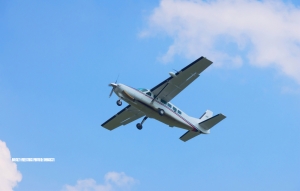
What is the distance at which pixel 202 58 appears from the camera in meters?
43.8

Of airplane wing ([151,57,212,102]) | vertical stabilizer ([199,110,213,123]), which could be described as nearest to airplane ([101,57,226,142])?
airplane wing ([151,57,212,102])

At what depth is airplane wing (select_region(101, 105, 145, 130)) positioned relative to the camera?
50709 mm

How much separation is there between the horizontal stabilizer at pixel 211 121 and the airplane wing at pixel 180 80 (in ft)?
12.8

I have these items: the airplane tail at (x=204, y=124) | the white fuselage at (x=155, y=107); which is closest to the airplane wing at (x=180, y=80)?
the white fuselage at (x=155, y=107)

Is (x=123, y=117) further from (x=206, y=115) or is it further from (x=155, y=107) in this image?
(x=206, y=115)

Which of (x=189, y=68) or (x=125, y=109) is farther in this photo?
(x=125, y=109)

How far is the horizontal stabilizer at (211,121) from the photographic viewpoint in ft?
156

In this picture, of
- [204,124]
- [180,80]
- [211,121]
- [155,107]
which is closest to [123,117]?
[155,107]

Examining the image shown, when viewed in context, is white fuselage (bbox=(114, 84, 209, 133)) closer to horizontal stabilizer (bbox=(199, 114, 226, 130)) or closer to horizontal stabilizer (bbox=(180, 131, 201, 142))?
horizontal stabilizer (bbox=(199, 114, 226, 130))

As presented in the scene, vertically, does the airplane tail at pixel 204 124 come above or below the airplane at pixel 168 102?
below

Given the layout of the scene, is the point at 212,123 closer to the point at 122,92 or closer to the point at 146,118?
the point at 146,118

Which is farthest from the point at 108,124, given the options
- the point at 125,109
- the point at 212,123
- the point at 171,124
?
the point at 212,123

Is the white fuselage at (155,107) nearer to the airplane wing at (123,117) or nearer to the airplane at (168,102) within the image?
the airplane at (168,102)

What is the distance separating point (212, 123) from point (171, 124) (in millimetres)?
3578
